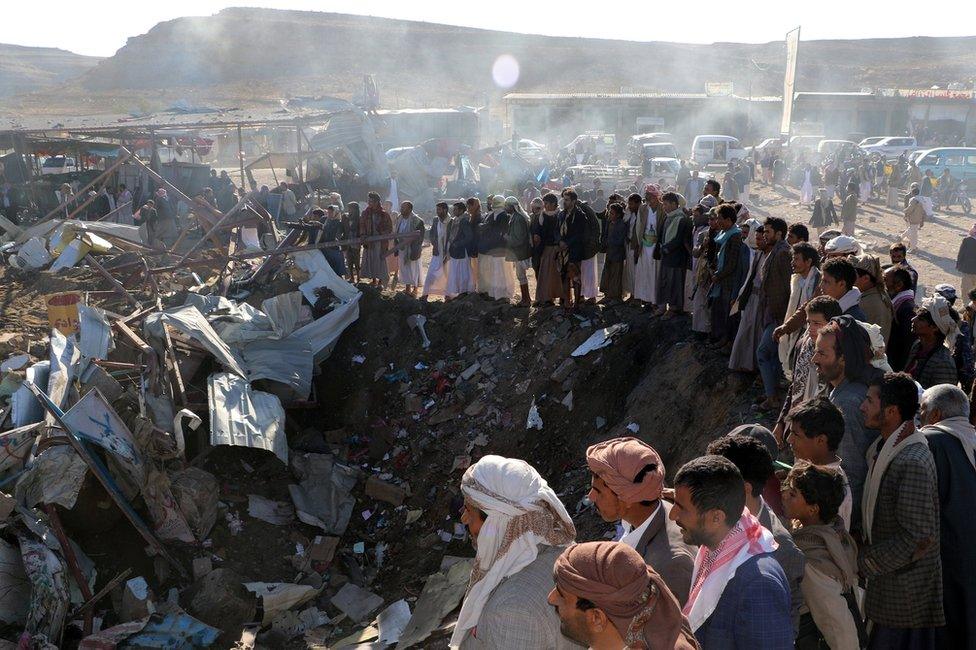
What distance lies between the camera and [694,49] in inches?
2827

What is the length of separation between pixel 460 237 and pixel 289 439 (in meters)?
3.50

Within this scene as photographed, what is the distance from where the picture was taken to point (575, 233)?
9266mm

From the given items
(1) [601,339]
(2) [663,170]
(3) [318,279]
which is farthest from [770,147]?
(1) [601,339]

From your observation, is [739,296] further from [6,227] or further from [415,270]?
[6,227]

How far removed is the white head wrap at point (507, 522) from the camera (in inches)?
105

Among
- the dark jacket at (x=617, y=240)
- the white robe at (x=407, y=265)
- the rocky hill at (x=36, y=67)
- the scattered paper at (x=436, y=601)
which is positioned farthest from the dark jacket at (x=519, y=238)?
the rocky hill at (x=36, y=67)

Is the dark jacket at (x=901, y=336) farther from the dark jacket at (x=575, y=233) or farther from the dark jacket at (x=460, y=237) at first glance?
the dark jacket at (x=460, y=237)

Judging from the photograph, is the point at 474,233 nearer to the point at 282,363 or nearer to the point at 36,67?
the point at 282,363

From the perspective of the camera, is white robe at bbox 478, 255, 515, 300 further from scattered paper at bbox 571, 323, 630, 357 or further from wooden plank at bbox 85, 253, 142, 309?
wooden plank at bbox 85, 253, 142, 309

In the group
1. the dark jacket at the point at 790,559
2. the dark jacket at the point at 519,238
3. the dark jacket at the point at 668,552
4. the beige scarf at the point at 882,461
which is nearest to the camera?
the dark jacket at the point at 790,559

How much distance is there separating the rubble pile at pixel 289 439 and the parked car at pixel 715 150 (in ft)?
72.9

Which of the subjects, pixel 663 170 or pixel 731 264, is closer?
pixel 731 264

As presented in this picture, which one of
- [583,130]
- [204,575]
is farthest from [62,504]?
[583,130]

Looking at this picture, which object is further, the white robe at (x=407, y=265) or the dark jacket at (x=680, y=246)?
the white robe at (x=407, y=265)
